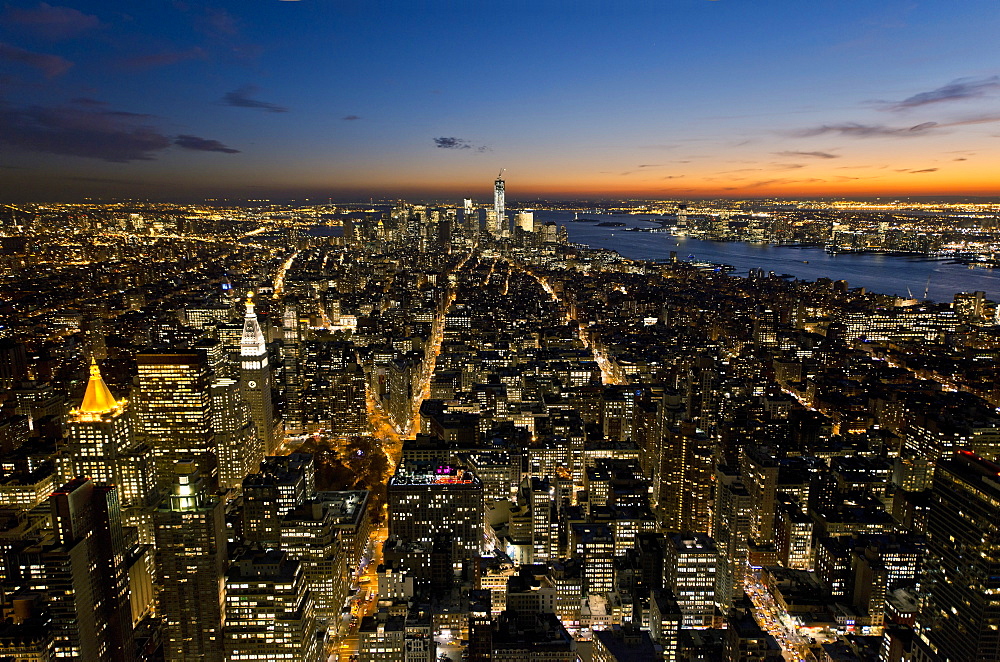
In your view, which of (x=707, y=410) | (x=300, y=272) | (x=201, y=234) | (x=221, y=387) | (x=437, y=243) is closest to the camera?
(x=221, y=387)

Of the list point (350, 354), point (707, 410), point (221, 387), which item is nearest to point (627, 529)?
point (707, 410)

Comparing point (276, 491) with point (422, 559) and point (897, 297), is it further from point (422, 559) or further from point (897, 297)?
point (897, 297)

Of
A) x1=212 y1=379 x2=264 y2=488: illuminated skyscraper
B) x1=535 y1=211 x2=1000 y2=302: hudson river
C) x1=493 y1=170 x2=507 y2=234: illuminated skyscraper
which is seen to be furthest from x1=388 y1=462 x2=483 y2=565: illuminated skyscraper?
x1=493 y1=170 x2=507 y2=234: illuminated skyscraper

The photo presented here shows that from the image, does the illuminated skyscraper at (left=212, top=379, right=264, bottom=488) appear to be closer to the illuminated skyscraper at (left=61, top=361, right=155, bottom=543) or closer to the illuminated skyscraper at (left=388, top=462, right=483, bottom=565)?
the illuminated skyscraper at (left=61, top=361, right=155, bottom=543)

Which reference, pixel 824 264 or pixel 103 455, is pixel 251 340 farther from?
pixel 824 264

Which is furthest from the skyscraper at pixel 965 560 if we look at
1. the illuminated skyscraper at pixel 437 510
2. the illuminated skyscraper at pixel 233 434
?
the illuminated skyscraper at pixel 233 434

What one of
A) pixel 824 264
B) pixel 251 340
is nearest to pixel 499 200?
pixel 824 264
